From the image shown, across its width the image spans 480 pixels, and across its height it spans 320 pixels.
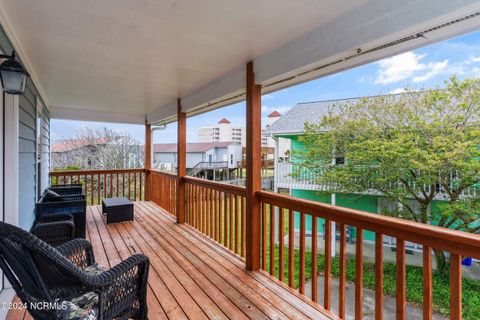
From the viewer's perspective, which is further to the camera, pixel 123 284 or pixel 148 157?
pixel 148 157

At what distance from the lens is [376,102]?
2887mm

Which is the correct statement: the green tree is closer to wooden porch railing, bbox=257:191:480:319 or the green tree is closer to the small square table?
wooden porch railing, bbox=257:191:480:319

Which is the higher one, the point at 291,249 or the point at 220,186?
the point at 220,186

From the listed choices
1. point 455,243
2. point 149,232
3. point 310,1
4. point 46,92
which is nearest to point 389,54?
point 310,1

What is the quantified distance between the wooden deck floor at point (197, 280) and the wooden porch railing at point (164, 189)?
1212 millimetres

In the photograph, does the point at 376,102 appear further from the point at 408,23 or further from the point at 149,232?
the point at 149,232

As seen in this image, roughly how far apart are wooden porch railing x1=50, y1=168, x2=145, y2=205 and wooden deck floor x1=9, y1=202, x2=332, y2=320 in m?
2.40

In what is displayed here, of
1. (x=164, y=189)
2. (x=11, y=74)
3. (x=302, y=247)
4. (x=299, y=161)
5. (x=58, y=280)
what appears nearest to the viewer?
(x=58, y=280)

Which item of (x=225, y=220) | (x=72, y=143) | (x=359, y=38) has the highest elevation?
(x=359, y=38)

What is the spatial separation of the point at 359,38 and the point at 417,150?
4.69 feet

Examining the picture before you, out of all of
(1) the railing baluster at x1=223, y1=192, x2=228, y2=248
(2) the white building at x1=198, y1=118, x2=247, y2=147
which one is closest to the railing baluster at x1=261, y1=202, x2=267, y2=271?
(1) the railing baluster at x1=223, y1=192, x2=228, y2=248

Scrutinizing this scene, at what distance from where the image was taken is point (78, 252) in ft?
5.92

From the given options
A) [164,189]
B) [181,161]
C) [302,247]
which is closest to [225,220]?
[302,247]

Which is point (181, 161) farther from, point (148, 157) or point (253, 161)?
point (148, 157)
